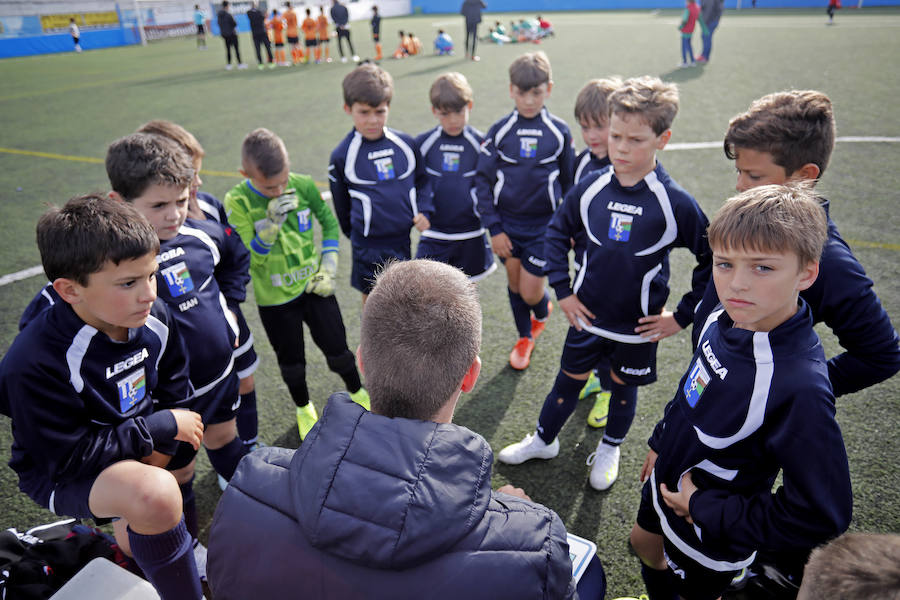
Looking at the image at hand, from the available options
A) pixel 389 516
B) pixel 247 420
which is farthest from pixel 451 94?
pixel 389 516

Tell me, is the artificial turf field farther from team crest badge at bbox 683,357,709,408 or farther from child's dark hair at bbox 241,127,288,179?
child's dark hair at bbox 241,127,288,179

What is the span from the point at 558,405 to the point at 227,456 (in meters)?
1.75

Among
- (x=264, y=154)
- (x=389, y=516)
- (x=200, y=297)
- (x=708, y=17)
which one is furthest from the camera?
(x=708, y=17)

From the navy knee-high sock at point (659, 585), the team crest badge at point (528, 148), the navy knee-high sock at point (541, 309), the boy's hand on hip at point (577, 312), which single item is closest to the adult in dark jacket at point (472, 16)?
the team crest badge at point (528, 148)

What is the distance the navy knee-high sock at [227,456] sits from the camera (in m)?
2.86

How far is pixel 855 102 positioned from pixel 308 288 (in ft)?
36.6

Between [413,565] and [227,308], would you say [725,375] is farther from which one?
[227,308]

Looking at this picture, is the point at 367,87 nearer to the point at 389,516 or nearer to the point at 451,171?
the point at 451,171

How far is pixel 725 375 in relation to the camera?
1741 millimetres

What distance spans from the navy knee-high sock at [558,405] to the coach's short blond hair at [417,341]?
1.73 metres

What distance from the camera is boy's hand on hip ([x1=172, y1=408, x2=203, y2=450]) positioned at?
7.01 feet

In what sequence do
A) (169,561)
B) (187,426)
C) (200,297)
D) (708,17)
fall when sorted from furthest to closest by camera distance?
(708,17) → (200,297) → (187,426) → (169,561)

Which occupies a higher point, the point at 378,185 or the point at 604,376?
the point at 378,185

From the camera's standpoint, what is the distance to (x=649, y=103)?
101 inches
